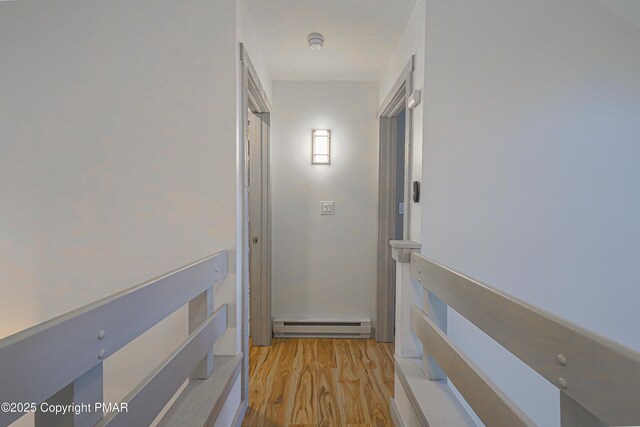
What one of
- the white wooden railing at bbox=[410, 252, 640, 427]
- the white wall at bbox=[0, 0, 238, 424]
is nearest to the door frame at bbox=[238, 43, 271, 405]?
the white wall at bbox=[0, 0, 238, 424]

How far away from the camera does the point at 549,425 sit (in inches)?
70.2

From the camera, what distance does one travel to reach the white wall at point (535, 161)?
1679 mm

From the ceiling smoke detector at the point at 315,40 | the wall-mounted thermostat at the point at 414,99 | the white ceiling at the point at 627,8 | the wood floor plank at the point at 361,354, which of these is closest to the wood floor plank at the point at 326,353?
the wood floor plank at the point at 361,354

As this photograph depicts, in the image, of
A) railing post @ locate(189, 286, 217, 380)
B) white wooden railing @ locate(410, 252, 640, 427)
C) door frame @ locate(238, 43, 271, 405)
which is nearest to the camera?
white wooden railing @ locate(410, 252, 640, 427)

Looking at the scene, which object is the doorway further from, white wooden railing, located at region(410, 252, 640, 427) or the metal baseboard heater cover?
white wooden railing, located at region(410, 252, 640, 427)

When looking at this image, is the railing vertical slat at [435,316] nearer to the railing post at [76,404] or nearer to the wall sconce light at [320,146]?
the railing post at [76,404]

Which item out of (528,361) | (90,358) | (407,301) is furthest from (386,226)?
(90,358)

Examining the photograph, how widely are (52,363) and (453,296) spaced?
1081mm

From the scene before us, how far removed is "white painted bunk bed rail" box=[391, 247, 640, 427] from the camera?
520mm

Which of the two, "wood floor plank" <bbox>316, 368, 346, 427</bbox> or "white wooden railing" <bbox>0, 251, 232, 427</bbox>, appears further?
"wood floor plank" <bbox>316, 368, 346, 427</bbox>

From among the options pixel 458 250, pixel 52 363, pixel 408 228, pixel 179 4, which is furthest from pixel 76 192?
pixel 458 250

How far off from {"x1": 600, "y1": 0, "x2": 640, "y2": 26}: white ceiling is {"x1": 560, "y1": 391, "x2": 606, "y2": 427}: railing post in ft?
6.70

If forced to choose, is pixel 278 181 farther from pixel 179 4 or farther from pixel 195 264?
pixel 195 264

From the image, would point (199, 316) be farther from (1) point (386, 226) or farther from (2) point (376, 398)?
(1) point (386, 226)
